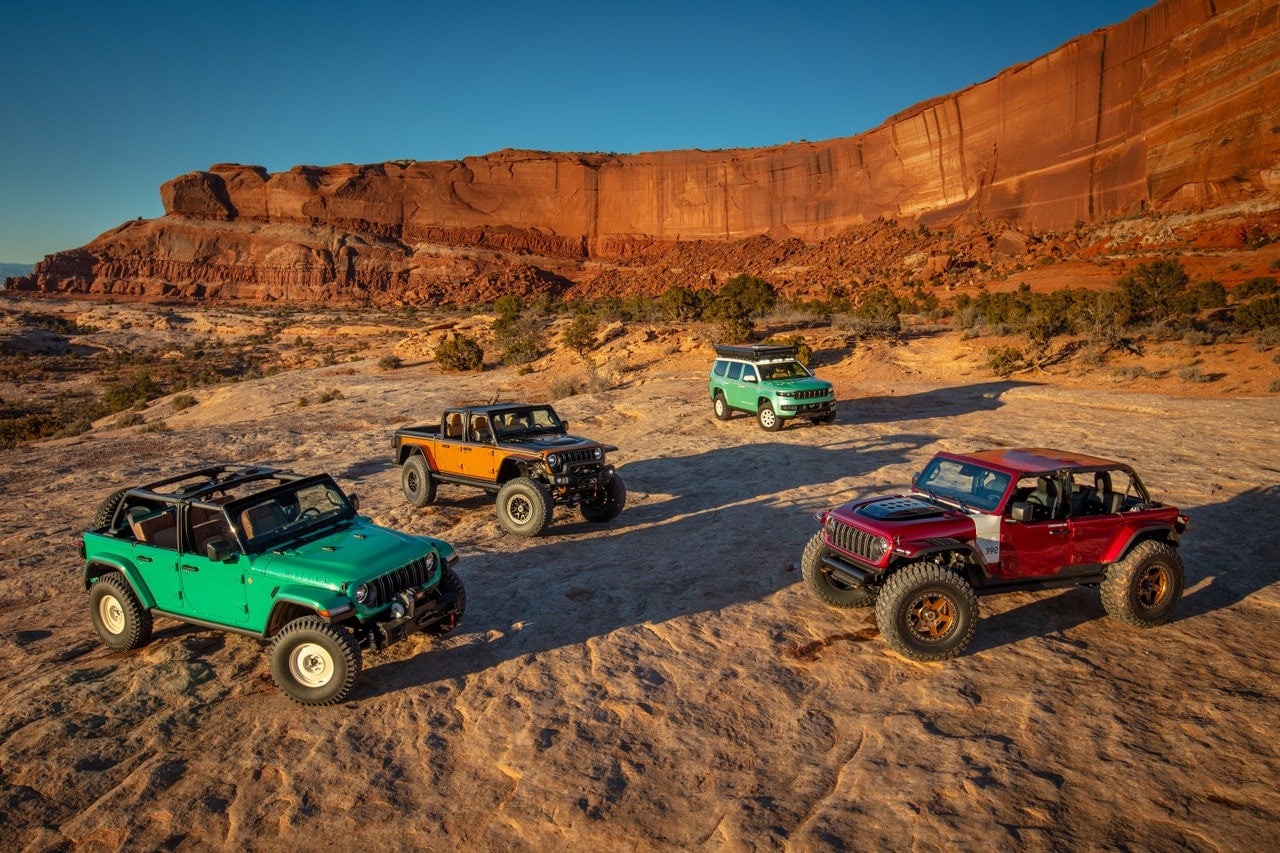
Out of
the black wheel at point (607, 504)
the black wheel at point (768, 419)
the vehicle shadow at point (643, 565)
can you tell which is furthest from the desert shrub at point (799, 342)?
the black wheel at point (607, 504)

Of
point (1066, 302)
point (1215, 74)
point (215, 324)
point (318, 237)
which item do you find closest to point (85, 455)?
point (1066, 302)

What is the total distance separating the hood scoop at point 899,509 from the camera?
254 inches

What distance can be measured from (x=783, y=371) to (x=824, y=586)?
436 inches

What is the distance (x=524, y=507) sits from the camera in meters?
10.1

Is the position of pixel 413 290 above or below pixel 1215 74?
below

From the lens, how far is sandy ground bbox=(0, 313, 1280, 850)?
4.27 m

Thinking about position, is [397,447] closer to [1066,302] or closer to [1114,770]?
[1114,770]

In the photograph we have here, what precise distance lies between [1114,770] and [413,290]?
97.0 m

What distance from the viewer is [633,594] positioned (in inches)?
306

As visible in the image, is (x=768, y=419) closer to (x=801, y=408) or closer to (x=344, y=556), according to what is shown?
(x=801, y=408)

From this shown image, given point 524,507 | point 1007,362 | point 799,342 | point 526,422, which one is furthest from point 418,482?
point 1007,362

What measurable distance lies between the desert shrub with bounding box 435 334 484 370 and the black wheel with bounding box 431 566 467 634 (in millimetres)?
27158

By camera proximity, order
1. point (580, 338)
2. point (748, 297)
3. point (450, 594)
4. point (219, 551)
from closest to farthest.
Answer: point (219, 551) → point (450, 594) → point (580, 338) → point (748, 297)

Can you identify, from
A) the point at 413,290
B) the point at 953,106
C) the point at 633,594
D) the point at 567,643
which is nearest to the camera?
the point at 567,643
